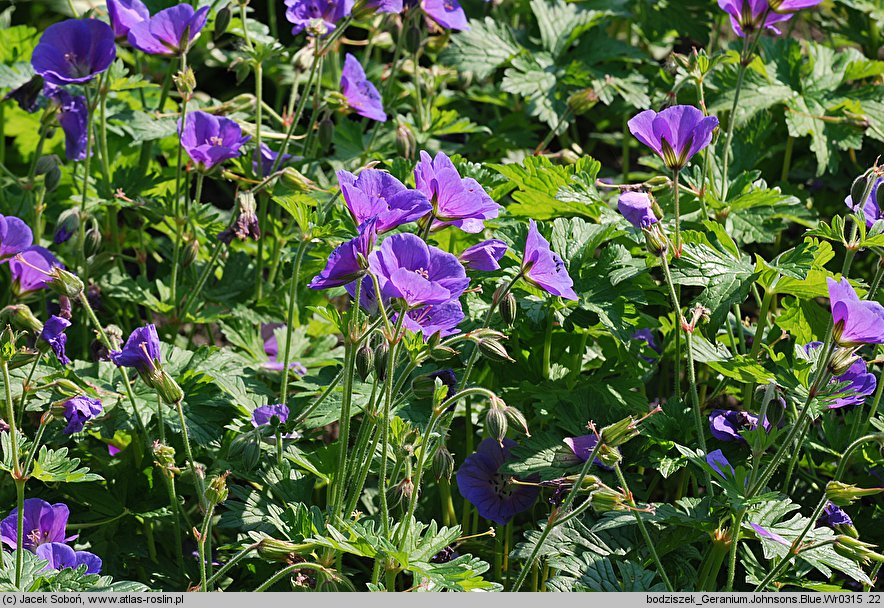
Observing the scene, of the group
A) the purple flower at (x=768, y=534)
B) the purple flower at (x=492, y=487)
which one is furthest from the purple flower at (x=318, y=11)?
the purple flower at (x=768, y=534)

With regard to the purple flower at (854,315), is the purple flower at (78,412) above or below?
below

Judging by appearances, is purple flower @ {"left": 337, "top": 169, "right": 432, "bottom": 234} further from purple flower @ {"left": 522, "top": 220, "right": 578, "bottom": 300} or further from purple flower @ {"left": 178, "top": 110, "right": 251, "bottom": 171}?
purple flower @ {"left": 178, "top": 110, "right": 251, "bottom": 171}

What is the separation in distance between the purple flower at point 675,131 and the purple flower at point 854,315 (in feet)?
1.27

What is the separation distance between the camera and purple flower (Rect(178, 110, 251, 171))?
2.09m

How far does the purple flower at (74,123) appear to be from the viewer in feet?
7.82

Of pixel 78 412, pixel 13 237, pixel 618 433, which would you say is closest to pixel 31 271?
pixel 13 237

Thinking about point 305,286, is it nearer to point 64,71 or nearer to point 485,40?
point 64,71

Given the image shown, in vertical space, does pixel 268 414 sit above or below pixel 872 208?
below

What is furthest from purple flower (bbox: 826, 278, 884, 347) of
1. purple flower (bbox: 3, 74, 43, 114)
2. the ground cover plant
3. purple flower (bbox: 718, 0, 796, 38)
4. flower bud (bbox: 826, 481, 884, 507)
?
purple flower (bbox: 3, 74, 43, 114)

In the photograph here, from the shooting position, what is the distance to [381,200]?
1438 mm

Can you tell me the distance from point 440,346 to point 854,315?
0.62 metres

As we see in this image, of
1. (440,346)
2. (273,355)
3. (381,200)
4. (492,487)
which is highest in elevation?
(381,200)

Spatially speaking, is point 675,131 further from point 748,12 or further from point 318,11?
point 318,11

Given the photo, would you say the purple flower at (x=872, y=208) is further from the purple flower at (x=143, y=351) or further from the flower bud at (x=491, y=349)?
the purple flower at (x=143, y=351)
